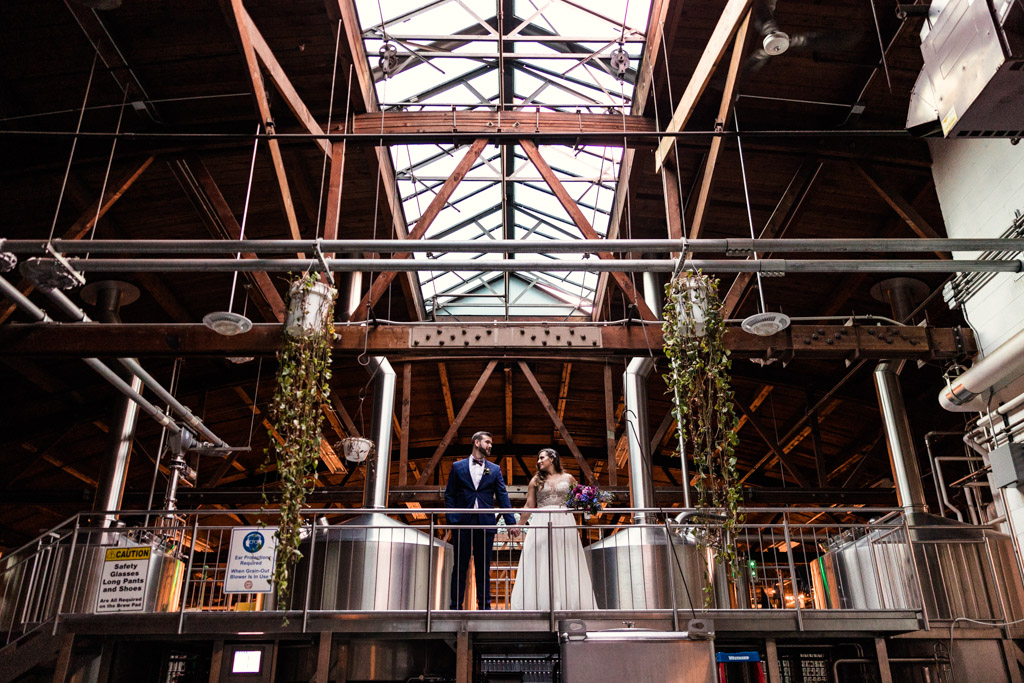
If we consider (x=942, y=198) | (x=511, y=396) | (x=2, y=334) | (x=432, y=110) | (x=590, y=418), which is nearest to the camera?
(x=2, y=334)

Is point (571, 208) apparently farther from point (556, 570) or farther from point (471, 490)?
point (556, 570)

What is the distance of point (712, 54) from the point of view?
853 cm

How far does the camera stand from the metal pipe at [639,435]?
31.1 ft

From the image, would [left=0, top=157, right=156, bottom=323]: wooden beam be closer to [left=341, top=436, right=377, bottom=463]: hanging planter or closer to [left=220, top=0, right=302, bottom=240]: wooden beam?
[left=220, top=0, right=302, bottom=240]: wooden beam

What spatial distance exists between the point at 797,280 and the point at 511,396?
871cm

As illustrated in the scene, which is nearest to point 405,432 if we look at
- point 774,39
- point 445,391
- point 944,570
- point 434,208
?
point 445,391

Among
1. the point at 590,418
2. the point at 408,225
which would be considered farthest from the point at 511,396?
the point at 408,225

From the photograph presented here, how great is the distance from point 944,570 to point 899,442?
195cm

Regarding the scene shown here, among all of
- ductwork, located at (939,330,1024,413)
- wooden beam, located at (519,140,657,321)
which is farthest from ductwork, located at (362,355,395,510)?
ductwork, located at (939,330,1024,413)

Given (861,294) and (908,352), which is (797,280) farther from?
(908,352)

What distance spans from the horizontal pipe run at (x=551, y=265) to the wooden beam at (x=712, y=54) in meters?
2.38

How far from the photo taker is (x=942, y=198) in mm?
9820

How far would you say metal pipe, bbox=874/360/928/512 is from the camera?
996 centimetres

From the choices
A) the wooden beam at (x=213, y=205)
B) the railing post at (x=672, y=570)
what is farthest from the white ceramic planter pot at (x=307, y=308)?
the railing post at (x=672, y=570)
